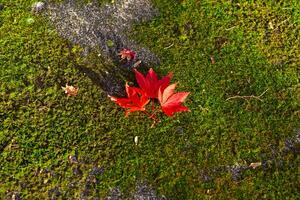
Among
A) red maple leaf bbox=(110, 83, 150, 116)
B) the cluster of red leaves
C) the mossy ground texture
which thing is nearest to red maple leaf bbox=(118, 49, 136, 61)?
the mossy ground texture

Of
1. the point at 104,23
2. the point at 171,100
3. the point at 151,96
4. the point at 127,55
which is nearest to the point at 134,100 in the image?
the point at 151,96

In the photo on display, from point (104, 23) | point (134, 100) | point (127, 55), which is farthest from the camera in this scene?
point (104, 23)

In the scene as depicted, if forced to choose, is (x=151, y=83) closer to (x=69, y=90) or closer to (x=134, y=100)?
(x=134, y=100)

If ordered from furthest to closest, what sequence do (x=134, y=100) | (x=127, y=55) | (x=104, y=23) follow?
(x=104, y=23)
(x=127, y=55)
(x=134, y=100)

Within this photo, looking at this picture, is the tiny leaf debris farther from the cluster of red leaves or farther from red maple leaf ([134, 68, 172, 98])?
red maple leaf ([134, 68, 172, 98])

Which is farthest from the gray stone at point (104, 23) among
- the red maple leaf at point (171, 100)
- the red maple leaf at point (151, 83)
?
the red maple leaf at point (171, 100)

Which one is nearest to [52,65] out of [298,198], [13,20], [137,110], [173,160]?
[13,20]

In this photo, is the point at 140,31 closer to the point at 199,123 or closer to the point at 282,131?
the point at 199,123
